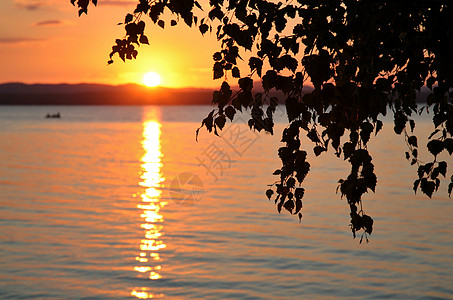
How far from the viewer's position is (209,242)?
18500mm

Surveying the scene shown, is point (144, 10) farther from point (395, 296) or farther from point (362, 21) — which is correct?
point (395, 296)

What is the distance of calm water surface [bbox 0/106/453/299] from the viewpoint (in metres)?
14.2

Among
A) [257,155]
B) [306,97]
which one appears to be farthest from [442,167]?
[257,155]
